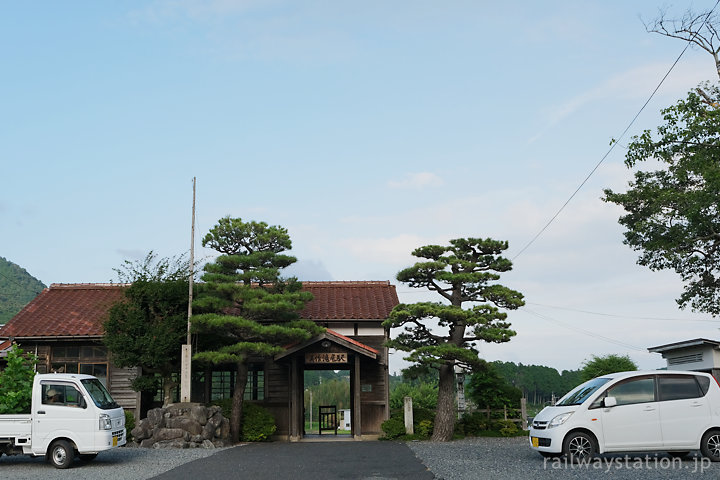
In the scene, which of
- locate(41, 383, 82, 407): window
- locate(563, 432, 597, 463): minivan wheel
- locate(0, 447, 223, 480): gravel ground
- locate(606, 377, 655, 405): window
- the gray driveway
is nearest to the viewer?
the gray driveway

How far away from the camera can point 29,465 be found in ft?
42.7

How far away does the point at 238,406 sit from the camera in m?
18.8

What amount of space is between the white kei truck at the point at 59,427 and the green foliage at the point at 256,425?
6463 millimetres

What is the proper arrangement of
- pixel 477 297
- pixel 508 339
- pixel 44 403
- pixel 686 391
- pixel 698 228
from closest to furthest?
pixel 686 391, pixel 44 403, pixel 508 339, pixel 477 297, pixel 698 228

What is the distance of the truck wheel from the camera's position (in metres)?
12.5

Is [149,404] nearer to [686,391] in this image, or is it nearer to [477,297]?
[477,297]

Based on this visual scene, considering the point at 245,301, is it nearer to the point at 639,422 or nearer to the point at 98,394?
the point at 98,394

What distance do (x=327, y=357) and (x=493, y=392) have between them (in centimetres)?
592

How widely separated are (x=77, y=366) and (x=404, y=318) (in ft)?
36.2

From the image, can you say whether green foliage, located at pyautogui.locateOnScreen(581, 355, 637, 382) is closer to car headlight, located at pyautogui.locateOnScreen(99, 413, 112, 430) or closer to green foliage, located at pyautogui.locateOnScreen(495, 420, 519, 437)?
green foliage, located at pyautogui.locateOnScreen(495, 420, 519, 437)

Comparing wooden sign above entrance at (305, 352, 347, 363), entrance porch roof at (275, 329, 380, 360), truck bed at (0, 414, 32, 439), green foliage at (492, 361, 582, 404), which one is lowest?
green foliage at (492, 361, 582, 404)

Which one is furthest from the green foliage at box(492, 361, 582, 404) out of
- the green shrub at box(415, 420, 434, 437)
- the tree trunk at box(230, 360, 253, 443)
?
the tree trunk at box(230, 360, 253, 443)

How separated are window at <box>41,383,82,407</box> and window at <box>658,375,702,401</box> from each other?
442 inches

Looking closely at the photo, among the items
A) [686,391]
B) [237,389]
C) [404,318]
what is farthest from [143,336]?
[686,391]
